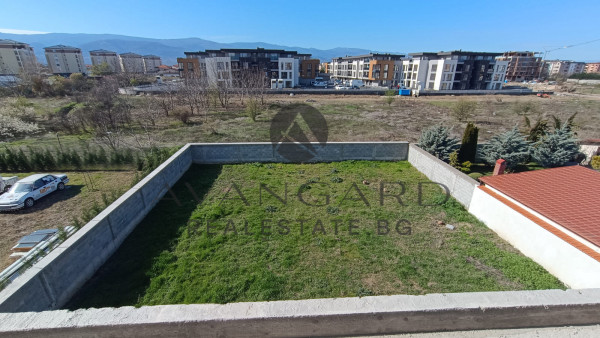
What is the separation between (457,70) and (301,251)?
67.9 metres

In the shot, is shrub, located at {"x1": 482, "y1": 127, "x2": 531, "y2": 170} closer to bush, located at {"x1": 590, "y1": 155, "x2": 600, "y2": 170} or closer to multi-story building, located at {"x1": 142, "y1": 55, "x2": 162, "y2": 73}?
bush, located at {"x1": 590, "y1": 155, "x2": 600, "y2": 170}

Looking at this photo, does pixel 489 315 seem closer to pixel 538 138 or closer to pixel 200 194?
pixel 200 194

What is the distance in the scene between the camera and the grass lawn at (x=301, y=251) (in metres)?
4.69

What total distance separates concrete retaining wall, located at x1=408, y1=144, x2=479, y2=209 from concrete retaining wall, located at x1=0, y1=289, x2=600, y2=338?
13.8 feet

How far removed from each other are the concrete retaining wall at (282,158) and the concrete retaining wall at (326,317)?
8.39 m

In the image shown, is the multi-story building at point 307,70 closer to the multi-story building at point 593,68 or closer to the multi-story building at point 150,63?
the multi-story building at point 150,63

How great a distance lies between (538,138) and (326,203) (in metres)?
11.7

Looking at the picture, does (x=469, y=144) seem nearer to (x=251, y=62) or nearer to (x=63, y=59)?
(x=251, y=62)

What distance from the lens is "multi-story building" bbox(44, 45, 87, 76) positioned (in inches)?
3113

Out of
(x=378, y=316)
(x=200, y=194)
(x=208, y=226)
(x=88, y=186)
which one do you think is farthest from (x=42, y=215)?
(x=378, y=316)

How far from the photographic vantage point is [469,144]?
425 inches

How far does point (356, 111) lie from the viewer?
1105 inches

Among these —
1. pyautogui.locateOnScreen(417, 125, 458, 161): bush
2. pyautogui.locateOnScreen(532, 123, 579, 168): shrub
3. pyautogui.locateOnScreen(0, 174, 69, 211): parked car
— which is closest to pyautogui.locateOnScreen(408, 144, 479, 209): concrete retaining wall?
pyautogui.locateOnScreen(417, 125, 458, 161): bush

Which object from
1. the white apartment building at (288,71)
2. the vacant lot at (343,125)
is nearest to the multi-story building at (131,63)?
the white apartment building at (288,71)
